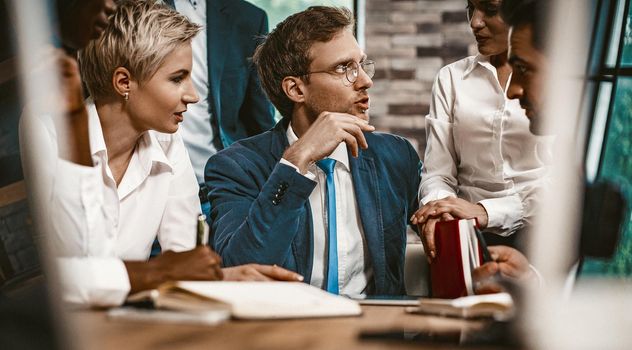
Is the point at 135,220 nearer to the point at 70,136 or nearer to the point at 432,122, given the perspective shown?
the point at 70,136

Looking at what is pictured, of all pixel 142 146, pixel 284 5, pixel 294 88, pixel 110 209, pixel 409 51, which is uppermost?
pixel 284 5

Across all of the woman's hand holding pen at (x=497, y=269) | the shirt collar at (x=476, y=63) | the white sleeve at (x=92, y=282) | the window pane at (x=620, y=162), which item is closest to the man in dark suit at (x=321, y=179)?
the shirt collar at (x=476, y=63)

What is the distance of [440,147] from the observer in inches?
65.7

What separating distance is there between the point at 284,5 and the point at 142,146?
541 mm

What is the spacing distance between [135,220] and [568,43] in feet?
3.07

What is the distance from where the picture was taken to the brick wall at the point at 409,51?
5.54ft

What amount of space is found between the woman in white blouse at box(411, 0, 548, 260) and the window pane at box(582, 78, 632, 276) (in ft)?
0.62

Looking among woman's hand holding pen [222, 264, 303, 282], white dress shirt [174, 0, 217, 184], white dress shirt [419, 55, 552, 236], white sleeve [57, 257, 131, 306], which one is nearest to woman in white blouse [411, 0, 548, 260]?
white dress shirt [419, 55, 552, 236]

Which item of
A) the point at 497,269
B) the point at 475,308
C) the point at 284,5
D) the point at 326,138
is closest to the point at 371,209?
the point at 326,138

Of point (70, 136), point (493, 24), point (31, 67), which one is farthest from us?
point (493, 24)

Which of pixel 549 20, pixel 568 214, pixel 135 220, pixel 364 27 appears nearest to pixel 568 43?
pixel 549 20

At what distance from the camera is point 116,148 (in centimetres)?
156

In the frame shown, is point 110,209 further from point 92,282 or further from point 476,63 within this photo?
point 476,63

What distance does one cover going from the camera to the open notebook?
981mm
